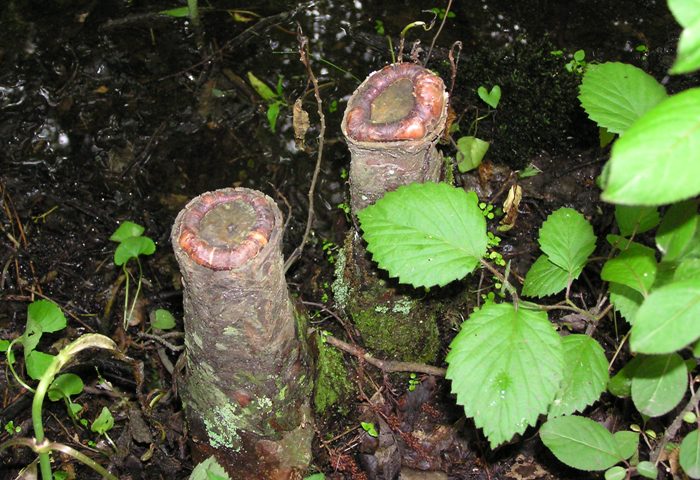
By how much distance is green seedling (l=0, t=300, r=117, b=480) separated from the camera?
1719mm

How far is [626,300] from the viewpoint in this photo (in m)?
1.91

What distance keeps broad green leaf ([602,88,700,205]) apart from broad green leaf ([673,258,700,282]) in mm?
504

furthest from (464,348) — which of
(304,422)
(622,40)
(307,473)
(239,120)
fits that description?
(622,40)

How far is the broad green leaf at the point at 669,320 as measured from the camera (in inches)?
50.8

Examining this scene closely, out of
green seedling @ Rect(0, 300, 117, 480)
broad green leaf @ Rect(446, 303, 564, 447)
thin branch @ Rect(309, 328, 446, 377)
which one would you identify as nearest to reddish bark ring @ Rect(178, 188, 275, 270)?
green seedling @ Rect(0, 300, 117, 480)

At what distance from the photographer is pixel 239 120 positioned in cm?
344

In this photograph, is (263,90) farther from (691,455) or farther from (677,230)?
(691,455)

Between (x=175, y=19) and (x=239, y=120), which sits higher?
(x=175, y=19)

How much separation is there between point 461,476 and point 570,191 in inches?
55.1

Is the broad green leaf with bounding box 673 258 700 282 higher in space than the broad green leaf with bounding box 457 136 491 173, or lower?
higher

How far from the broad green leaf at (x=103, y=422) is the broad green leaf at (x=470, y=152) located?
182 centimetres

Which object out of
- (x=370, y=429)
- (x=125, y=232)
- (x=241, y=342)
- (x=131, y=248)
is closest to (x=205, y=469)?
(x=241, y=342)

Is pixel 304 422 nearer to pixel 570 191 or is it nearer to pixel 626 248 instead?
pixel 626 248

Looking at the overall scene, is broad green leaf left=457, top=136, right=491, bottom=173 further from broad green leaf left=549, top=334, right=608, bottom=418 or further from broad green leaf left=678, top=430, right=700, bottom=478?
broad green leaf left=678, top=430, right=700, bottom=478
